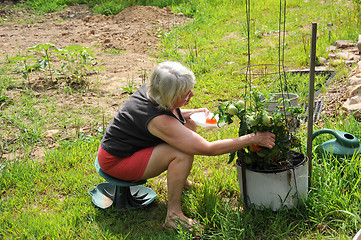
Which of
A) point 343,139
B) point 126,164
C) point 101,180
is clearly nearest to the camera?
point 126,164

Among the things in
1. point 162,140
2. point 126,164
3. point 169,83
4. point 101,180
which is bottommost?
point 101,180

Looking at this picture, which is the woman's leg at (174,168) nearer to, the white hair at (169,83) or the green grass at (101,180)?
the green grass at (101,180)

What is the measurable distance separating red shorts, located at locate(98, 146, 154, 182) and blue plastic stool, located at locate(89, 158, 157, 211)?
41 mm

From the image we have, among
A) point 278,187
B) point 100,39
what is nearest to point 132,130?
point 278,187

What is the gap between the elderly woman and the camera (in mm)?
2285

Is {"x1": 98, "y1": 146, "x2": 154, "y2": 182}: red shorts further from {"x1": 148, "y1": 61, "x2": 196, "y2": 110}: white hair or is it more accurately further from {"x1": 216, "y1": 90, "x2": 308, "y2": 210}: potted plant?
{"x1": 216, "y1": 90, "x2": 308, "y2": 210}: potted plant

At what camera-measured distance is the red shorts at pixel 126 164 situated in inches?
96.8

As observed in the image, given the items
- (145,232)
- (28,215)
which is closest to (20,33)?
(28,215)

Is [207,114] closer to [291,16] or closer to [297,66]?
[297,66]

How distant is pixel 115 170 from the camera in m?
2.52

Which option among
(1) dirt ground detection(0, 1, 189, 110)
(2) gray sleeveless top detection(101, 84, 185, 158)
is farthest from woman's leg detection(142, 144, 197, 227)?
(1) dirt ground detection(0, 1, 189, 110)

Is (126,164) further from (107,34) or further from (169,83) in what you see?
(107,34)

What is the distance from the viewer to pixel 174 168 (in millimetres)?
2404

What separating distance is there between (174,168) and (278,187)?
2.10 feet
